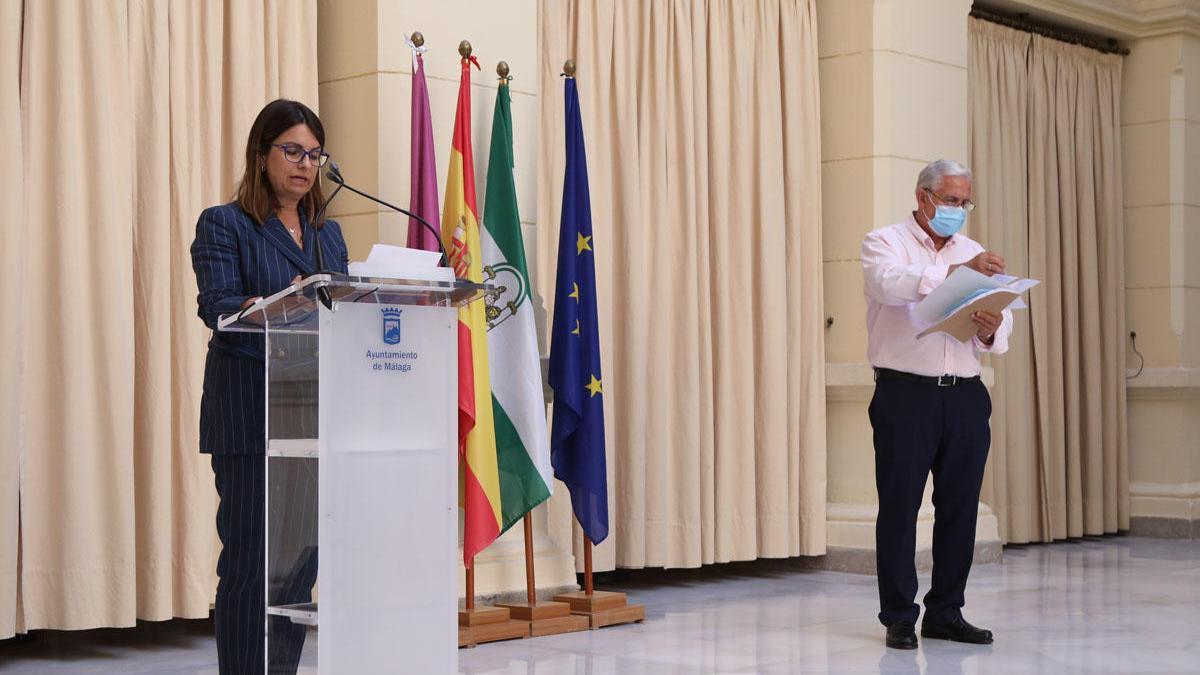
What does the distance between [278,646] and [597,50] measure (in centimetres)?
399

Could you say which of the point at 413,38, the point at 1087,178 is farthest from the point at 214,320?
the point at 1087,178

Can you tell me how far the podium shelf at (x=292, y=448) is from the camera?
2.94 meters

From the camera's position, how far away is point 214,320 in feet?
10.2

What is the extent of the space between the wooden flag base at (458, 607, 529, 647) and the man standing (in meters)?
1.25

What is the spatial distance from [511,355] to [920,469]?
147cm

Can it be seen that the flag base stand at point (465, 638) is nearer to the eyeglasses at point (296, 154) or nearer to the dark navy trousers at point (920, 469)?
the dark navy trousers at point (920, 469)

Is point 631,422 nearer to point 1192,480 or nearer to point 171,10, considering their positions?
point 171,10

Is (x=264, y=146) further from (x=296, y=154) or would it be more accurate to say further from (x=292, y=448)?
(x=292, y=448)

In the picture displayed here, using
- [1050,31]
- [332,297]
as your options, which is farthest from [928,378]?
[1050,31]

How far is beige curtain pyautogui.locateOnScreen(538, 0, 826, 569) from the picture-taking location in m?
6.44

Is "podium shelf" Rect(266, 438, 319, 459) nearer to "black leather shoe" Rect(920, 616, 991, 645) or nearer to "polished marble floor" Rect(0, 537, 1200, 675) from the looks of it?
"polished marble floor" Rect(0, 537, 1200, 675)

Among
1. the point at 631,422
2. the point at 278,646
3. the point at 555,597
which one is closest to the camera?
the point at 278,646

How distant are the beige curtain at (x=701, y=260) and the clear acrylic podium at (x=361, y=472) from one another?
125 inches

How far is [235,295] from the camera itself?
3.14m
